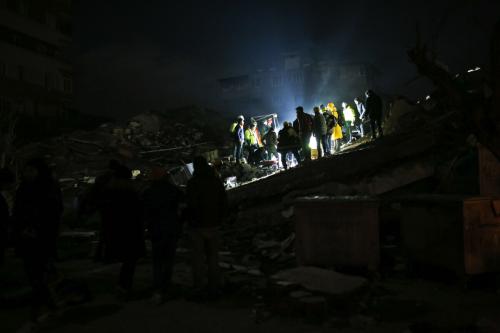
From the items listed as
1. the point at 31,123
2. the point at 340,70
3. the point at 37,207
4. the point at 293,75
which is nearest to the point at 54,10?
the point at 31,123

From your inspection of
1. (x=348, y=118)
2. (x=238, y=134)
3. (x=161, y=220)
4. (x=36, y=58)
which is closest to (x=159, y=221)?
(x=161, y=220)

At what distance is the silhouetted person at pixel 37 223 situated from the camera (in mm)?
4371

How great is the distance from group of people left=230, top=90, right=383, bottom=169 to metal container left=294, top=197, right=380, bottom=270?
7739mm

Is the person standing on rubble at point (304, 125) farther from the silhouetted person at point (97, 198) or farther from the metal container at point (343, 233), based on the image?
the metal container at point (343, 233)

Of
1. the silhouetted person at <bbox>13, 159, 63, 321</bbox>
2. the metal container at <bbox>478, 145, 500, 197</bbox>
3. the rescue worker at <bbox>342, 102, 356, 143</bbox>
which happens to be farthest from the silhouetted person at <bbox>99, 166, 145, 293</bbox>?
the rescue worker at <bbox>342, 102, 356, 143</bbox>

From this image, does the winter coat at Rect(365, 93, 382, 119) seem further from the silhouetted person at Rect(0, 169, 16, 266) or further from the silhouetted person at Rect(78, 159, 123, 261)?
the silhouetted person at Rect(0, 169, 16, 266)

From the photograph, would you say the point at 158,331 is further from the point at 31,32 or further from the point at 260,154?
the point at 31,32

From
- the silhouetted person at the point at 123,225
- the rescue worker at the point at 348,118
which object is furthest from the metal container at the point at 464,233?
the rescue worker at the point at 348,118

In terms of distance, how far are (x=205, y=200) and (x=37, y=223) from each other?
6.37ft

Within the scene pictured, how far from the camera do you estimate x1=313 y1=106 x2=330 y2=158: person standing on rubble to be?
43.9ft

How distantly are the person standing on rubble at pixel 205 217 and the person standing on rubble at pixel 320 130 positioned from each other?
854cm

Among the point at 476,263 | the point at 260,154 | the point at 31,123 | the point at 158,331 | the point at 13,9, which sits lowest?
the point at 158,331

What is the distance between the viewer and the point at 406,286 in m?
5.43

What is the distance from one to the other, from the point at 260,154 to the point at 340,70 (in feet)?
79.6
